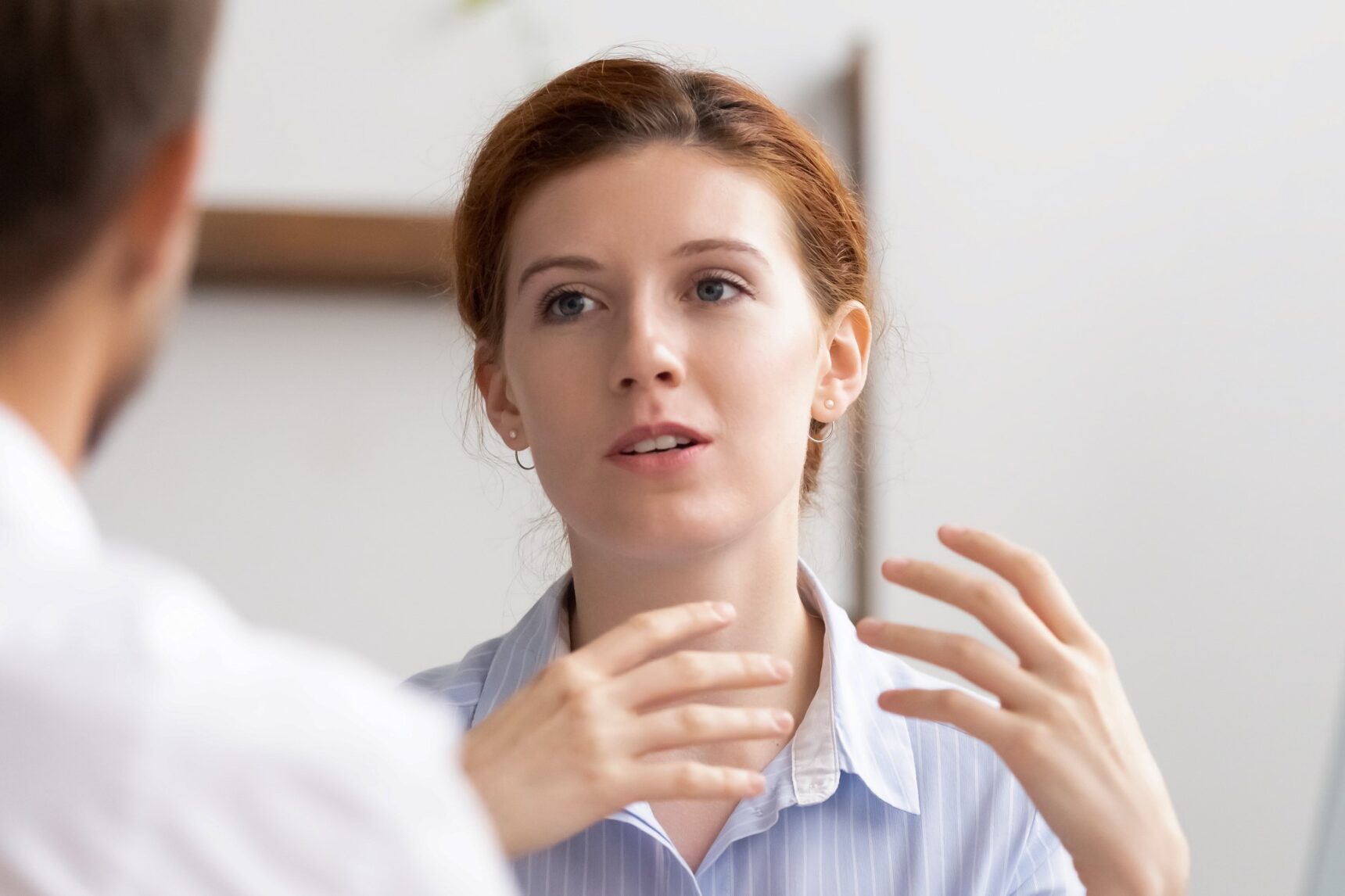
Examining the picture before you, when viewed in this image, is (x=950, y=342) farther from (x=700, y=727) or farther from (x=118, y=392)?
(x=118, y=392)

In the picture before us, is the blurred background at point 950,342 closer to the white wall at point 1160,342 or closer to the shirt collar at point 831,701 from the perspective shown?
the white wall at point 1160,342

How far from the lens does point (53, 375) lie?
0.46 m

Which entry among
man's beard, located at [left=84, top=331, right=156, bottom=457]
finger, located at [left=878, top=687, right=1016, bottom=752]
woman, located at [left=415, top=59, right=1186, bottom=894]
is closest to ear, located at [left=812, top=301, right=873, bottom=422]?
woman, located at [left=415, top=59, right=1186, bottom=894]

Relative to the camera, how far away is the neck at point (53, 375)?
17.8 inches

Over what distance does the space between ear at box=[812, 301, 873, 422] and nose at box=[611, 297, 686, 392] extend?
18 cm

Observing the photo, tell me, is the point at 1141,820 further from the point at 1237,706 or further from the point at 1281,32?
the point at 1281,32

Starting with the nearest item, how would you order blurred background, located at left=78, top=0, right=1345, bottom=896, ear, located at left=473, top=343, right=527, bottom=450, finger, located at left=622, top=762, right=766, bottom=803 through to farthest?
finger, located at left=622, top=762, right=766, bottom=803
ear, located at left=473, top=343, right=527, bottom=450
blurred background, located at left=78, top=0, right=1345, bottom=896

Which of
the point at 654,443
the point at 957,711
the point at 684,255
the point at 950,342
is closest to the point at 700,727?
the point at 957,711

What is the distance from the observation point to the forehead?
96cm

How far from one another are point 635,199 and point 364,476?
705 millimetres

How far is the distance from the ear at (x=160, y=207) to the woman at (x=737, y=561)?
0.35m

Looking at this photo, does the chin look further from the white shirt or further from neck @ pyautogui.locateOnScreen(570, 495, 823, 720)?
the white shirt

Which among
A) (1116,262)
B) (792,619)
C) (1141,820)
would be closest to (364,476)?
(792,619)

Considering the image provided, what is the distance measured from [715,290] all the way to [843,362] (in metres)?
0.17
